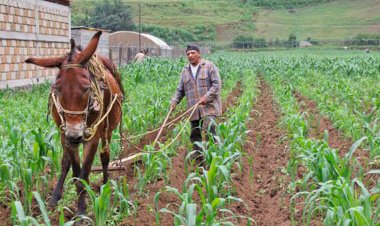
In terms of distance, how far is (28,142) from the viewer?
685cm

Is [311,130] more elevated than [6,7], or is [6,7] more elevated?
[6,7]

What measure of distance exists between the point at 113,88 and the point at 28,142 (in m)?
→ 1.16

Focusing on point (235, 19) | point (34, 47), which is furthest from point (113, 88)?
point (235, 19)

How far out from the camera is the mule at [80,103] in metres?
5.41

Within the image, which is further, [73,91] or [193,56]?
[193,56]

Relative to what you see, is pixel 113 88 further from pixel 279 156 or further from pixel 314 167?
pixel 279 156

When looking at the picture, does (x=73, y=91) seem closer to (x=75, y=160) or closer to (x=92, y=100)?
(x=92, y=100)

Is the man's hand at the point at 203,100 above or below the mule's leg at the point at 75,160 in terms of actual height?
above

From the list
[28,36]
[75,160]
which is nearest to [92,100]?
[75,160]

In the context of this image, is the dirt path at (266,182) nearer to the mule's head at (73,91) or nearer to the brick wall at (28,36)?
the mule's head at (73,91)

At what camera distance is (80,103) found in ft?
17.9

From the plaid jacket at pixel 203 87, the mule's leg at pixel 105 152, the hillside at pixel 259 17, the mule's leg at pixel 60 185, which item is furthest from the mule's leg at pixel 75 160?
the hillside at pixel 259 17

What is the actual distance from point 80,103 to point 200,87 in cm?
336

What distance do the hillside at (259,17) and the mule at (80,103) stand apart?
241 ft
